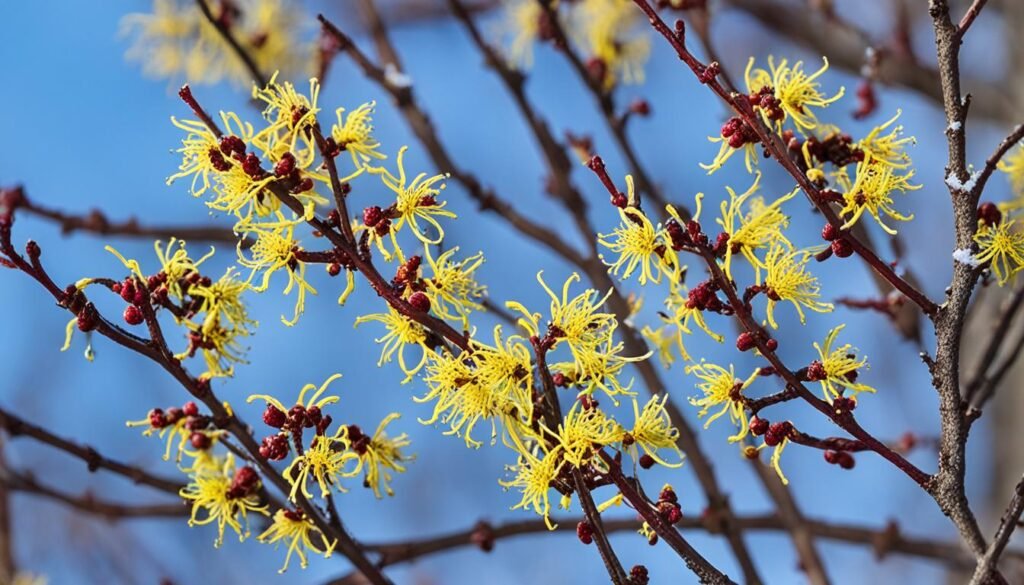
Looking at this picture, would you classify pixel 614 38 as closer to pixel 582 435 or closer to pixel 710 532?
pixel 710 532

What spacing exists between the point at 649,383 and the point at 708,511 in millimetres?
249

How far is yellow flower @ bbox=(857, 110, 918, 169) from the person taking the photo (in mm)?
1280

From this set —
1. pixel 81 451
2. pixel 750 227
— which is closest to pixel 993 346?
pixel 750 227

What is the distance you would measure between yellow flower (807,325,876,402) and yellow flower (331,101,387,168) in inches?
20.8

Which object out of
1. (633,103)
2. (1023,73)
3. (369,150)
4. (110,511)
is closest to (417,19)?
(1023,73)

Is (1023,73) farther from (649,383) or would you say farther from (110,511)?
(110,511)

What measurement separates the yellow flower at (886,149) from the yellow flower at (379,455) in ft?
2.12

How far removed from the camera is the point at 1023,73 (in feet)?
12.3

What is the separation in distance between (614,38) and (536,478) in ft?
4.71

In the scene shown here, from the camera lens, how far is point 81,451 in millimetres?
1540

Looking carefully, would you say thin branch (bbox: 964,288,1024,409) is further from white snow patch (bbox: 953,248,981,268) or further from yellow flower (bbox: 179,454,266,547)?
yellow flower (bbox: 179,454,266,547)

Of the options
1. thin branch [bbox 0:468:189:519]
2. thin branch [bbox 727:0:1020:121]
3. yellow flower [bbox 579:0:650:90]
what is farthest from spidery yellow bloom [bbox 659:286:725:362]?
thin branch [bbox 727:0:1020:121]

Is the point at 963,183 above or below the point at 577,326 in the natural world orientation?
above

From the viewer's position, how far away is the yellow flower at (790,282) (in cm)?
123
